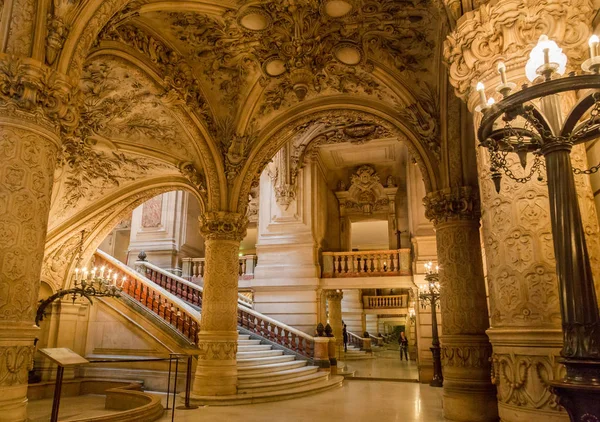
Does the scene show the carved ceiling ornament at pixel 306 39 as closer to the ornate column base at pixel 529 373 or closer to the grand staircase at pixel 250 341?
the ornate column base at pixel 529 373

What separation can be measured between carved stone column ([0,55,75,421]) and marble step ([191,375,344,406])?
468cm

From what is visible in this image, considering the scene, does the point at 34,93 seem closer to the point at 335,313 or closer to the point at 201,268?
the point at 201,268

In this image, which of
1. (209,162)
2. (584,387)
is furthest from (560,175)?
(209,162)

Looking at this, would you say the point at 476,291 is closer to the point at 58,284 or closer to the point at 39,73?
the point at 39,73

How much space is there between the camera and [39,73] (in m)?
3.92

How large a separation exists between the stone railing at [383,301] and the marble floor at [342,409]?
39.5ft

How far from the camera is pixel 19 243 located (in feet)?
11.9

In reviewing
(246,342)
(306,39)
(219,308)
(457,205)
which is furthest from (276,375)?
(306,39)

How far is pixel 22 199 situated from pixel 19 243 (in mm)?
365

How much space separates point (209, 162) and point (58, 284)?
4951 mm

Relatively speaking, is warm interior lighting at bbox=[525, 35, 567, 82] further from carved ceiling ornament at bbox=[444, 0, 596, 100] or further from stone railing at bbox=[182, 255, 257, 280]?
stone railing at bbox=[182, 255, 257, 280]

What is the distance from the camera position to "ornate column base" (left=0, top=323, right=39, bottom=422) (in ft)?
11.1

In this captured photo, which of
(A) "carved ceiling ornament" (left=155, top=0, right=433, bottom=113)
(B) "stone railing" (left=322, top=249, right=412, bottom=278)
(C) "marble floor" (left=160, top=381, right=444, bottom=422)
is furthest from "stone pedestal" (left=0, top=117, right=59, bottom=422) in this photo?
(B) "stone railing" (left=322, top=249, right=412, bottom=278)

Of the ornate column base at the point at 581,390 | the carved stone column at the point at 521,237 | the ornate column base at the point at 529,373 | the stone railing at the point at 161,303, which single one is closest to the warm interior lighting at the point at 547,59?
the carved stone column at the point at 521,237
